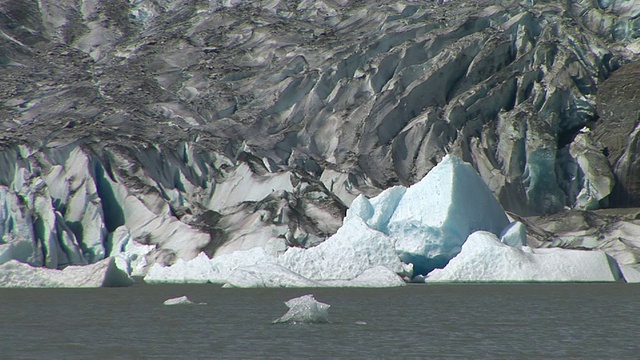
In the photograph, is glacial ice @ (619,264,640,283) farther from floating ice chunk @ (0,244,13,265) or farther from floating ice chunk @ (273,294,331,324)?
floating ice chunk @ (0,244,13,265)

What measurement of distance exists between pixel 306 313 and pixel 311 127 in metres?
36.3

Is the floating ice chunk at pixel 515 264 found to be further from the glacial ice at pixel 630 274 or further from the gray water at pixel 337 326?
the gray water at pixel 337 326

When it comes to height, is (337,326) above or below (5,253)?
above

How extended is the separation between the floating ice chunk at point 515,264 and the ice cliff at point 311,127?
1.51 m

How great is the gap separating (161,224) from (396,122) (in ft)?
57.0

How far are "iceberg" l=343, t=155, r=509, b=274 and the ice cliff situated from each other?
14 cm

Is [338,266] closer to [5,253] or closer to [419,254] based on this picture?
[419,254]

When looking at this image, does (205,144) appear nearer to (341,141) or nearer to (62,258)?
(341,141)

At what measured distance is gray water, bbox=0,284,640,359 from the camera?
1698cm

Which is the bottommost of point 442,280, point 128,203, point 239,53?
point 442,280

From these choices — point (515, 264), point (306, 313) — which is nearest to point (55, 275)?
point (306, 313)

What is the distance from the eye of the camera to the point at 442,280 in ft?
124

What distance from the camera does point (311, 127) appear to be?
5775cm

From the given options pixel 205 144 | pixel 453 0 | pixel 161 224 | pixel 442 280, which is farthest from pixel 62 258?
pixel 453 0
